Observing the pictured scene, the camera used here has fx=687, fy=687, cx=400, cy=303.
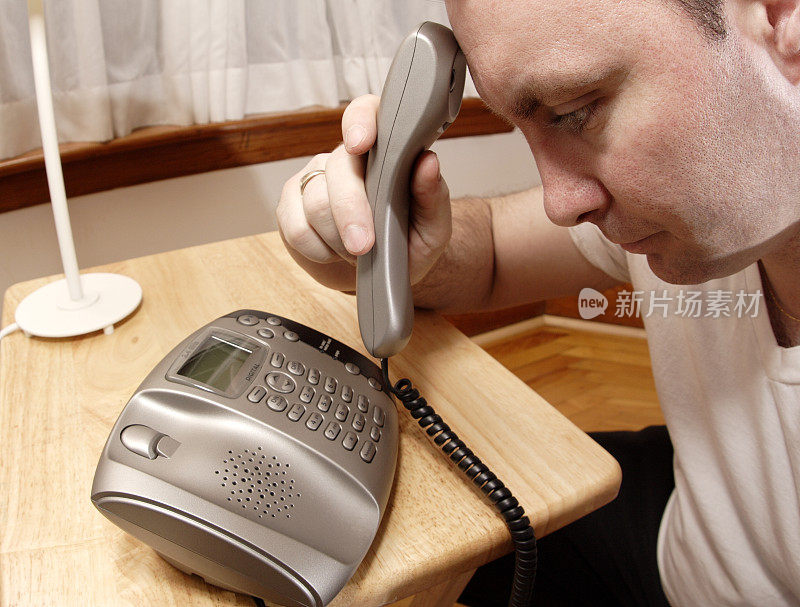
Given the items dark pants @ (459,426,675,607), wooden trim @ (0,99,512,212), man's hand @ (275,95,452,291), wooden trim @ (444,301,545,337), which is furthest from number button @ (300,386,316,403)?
wooden trim @ (444,301,545,337)

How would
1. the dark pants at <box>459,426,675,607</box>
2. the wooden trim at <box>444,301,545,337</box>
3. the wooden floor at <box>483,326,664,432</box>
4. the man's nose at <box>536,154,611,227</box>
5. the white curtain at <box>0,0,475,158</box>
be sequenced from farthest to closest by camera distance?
the wooden trim at <box>444,301,545,337</box> → the wooden floor at <box>483,326,664,432</box> → the white curtain at <box>0,0,475,158</box> → the dark pants at <box>459,426,675,607</box> → the man's nose at <box>536,154,611,227</box>

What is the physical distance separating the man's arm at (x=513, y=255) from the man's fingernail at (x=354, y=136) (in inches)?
10.4

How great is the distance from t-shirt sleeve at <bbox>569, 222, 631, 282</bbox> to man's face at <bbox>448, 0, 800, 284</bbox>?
12.9 inches

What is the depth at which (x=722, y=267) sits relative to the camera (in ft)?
1.77

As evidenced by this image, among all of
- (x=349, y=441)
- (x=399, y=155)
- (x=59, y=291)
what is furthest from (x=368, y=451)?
(x=59, y=291)

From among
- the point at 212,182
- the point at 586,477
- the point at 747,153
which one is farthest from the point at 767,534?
the point at 212,182

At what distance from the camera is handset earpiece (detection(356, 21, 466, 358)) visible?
21.0 inches

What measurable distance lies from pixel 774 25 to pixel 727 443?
44 centimetres

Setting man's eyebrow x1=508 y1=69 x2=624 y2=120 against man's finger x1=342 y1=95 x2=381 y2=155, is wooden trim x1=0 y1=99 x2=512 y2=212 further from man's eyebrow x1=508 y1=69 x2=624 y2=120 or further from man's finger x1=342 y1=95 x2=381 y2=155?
man's eyebrow x1=508 y1=69 x2=624 y2=120

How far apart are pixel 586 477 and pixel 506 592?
1.33 ft

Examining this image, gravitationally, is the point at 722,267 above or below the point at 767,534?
above

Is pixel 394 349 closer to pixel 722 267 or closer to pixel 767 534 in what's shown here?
pixel 722 267

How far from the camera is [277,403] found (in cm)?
49

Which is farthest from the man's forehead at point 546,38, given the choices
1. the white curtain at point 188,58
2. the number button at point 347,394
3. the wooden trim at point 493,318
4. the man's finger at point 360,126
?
the wooden trim at point 493,318
